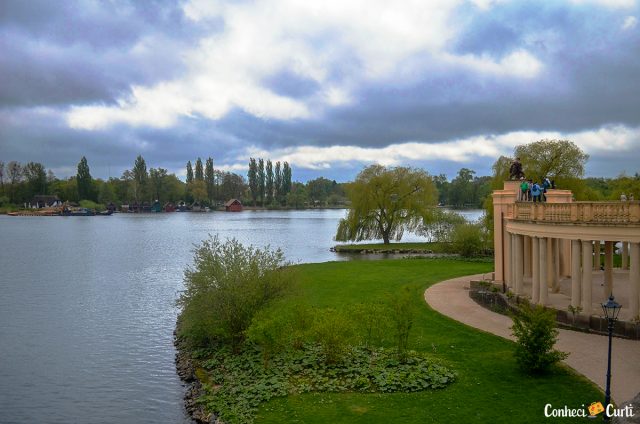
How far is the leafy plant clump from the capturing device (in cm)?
1585

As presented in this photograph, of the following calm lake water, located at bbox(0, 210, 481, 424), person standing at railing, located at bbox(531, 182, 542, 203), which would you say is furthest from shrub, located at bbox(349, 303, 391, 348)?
person standing at railing, located at bbox(531, 182, 542, 203)

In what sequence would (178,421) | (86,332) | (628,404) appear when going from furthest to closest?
(86,332), (178,421), (628,404)

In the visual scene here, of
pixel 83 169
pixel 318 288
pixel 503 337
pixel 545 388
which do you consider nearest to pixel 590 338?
pixel 503 337

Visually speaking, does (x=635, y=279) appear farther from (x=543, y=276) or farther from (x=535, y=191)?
(x=535, y=191)

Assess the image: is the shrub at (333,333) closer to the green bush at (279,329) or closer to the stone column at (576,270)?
the green bush at (279,329)

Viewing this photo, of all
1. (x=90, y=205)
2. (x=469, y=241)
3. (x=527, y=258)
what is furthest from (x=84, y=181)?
(x=527, y=258)

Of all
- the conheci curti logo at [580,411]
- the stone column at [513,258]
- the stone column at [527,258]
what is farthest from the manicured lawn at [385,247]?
the conheci curti logo at [580,411]

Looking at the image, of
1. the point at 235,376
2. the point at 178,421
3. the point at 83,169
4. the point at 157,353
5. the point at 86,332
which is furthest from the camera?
the point at 83,169

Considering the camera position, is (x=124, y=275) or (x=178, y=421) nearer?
(x=178, y=421)

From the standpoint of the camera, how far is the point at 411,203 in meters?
65.1

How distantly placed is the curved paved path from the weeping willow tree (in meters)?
37.6

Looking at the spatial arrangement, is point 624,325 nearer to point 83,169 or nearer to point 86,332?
point 86,332

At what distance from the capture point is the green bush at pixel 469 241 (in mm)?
50719

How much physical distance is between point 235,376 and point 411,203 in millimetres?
49247
